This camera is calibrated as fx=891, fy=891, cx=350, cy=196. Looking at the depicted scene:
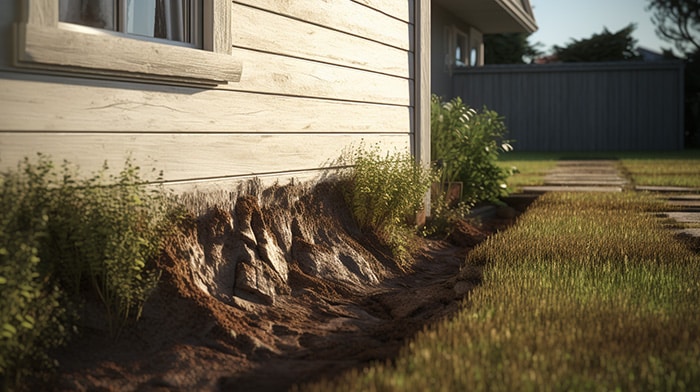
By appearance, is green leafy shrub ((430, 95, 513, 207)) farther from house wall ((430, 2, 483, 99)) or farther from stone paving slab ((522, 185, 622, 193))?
house wall ((430, 2, 483, 99))

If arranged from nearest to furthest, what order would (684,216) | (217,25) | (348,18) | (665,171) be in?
1. (217,25)
2. (348,18)
3. (684,216)
4. (665,171)

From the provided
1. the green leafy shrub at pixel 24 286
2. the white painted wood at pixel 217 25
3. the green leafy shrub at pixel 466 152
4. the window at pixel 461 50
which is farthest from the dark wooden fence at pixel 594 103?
the green leafy shrub at pixel 24 286

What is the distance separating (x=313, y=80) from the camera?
19.6ft

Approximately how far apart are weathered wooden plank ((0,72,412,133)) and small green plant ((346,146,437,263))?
0.34 m

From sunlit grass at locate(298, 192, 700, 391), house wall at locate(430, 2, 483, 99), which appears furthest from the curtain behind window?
house wall at locate(430, 2, 483, 99)

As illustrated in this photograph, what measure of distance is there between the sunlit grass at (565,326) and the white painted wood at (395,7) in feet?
6.91

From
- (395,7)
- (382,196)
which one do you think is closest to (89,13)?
(382,196)

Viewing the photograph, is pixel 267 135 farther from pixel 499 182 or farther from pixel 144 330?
pixel 499 182

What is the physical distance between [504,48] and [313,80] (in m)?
31.0

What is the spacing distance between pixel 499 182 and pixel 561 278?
5.17 m

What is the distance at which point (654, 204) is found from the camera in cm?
899

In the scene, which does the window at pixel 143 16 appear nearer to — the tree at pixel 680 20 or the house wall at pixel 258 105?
the house wall at pixel 258 105

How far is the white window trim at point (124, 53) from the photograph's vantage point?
3539 mm

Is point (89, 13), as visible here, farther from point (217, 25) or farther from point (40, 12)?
point (217, 25)
